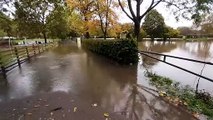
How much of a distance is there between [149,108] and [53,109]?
7.47ft

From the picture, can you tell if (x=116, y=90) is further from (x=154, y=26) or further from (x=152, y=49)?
(x=154, y=26)

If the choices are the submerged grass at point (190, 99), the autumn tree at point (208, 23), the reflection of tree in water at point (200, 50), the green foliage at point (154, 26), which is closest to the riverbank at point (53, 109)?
the submerged grass at point (190, 99)

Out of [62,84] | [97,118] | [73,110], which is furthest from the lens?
[62,84]

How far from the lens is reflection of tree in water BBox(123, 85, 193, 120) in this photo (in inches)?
163

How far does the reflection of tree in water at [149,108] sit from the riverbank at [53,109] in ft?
1.39

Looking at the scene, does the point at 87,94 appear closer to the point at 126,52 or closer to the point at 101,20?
the point at 126,52

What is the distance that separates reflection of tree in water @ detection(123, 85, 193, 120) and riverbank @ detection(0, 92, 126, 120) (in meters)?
0.42

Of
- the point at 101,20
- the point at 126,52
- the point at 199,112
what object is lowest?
the point at 199,112

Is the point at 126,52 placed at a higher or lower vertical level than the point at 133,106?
higher

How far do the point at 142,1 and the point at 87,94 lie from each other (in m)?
8.27

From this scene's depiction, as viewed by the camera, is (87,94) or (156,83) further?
(156,83)

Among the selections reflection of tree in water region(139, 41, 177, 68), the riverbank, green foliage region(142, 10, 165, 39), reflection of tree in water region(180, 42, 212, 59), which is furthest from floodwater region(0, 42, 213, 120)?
green foliage region(142, 10, 165, 39)

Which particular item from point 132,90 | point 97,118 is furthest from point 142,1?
point 97,118

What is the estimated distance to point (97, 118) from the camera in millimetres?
4062
